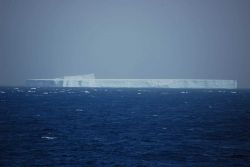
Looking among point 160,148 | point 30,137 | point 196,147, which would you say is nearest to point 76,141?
point 30,137

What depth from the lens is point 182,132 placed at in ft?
159

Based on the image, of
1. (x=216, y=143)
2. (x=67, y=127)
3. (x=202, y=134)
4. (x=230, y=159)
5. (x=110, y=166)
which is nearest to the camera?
(x=110, y=166)

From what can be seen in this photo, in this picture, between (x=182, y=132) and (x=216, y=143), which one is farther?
(x=182, y=132)

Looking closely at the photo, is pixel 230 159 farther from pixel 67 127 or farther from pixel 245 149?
pixel 67 127

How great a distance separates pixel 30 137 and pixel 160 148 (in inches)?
468

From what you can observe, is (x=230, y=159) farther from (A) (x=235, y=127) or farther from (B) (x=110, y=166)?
(A) (x=235, y=127)

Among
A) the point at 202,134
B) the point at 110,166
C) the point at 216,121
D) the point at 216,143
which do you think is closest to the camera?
the point at 110,166

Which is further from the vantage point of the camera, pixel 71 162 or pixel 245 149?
pixel 245 149

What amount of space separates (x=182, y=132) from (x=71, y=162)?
747 inches

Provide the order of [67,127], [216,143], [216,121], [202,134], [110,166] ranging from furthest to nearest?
[216,121], [67,127], [202,134], [216,143], [110,166]

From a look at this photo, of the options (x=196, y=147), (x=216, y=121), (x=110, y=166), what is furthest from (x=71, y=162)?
(x=216, y=121)

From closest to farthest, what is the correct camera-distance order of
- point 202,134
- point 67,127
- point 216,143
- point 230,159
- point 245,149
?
point 230,159 → point 245,149 → point 216,143 → point 202,134 → point 67,127

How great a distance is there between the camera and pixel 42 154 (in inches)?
1346

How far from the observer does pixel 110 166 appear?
3083 centimetres
